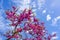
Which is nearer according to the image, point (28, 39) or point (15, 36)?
point (15, 36)

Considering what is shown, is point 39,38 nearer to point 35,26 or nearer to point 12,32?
point 35,26

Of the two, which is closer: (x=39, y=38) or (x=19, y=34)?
(x=19, y=34)

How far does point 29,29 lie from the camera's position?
3.51 metres

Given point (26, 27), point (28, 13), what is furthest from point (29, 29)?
point (28, 13)

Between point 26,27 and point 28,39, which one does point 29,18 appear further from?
point 28,39

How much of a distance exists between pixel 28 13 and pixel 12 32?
48 centimetres

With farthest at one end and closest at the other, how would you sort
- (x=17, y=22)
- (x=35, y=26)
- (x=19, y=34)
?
1. (x=35, y=26)
2. (x=19, y=34)
3. (x=17, y=22)

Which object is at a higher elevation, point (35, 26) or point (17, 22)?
point (35, 26)

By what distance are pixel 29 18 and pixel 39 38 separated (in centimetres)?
79

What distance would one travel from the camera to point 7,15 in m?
3.44

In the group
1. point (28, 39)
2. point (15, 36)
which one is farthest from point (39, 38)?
point (15, 36)

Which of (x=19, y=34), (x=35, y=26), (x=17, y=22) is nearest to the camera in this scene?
(x=17, y=22)

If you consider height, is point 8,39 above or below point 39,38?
below

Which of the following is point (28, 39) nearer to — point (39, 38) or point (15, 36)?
point (39, 38)
